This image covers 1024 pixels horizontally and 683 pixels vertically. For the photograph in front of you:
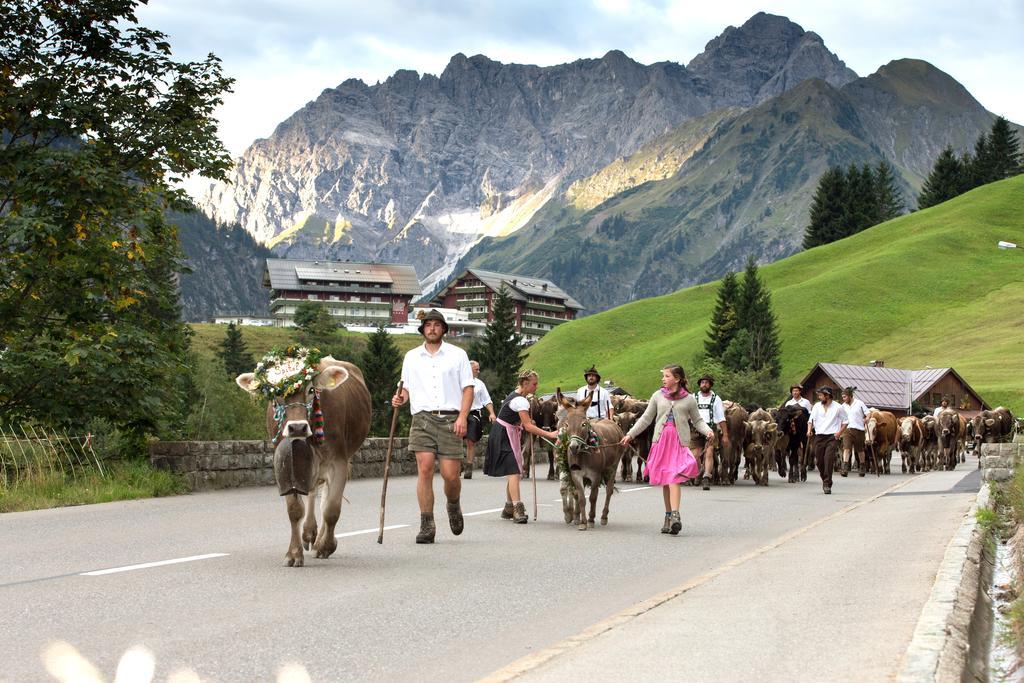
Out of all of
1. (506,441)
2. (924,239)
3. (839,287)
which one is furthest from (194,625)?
(924,239)

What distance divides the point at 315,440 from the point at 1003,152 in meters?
174

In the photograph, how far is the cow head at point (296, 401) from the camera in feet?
32.5

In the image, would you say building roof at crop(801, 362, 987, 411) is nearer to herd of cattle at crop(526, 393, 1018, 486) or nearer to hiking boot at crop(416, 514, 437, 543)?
herd of cattle at crop(526, 393, 1018, 486)

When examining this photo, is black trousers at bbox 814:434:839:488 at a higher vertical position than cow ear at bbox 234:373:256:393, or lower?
lower

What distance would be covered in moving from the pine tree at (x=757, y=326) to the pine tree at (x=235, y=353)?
45.8m

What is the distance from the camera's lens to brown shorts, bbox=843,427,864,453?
33.2m

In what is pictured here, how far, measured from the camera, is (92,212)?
19.1 meters

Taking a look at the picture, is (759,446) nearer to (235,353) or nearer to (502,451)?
(502,451)

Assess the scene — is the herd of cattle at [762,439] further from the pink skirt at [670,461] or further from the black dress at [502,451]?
the pink skirt at [670,461]

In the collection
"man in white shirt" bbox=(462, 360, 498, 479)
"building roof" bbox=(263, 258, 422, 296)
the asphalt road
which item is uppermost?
"building roof" bbox=(263, 258, 422, 296)

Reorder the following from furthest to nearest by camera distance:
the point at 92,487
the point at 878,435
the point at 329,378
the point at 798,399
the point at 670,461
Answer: the point at 878,435 < the point at 798,399 < the point at 92,487 < the point at 670,461 < the point at 329,378

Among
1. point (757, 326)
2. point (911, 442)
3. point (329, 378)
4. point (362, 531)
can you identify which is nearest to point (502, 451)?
point (362, 531)

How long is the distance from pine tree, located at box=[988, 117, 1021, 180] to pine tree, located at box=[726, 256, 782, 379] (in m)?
68.0

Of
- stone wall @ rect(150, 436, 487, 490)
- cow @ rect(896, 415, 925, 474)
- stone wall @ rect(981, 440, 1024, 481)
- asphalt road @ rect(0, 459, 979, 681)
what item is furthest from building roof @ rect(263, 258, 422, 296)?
asphalt road @ rect(0, 459, 979, 681)
